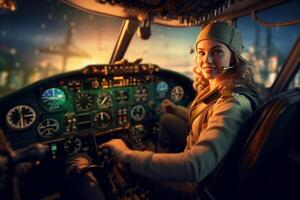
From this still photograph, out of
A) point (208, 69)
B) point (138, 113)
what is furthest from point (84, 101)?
point (208, 69)

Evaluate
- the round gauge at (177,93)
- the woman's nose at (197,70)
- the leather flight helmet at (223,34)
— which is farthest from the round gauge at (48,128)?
the leather flight helmet at (223,34)

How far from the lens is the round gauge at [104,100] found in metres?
2.64

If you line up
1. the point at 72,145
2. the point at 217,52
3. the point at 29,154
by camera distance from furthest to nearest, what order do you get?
the point at 72,145 → the point at 217,52 → the point at 29,154

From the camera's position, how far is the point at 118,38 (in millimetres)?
3156

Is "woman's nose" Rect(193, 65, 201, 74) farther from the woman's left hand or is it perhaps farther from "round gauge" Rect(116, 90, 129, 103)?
"round gauge" Rect(116, 90, 129, 103)

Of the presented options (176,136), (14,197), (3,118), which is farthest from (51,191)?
(176,136)

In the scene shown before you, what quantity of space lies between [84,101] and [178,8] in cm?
143

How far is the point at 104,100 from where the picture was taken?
2.68 meters

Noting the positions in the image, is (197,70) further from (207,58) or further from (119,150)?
(119,150)

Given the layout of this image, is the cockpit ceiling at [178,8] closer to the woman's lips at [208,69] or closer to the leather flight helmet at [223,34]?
the leather flight helmet at [223,34]

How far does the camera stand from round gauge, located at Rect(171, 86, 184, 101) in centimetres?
329

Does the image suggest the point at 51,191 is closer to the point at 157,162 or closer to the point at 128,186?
the point at 128,186

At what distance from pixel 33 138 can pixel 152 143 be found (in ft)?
4.75

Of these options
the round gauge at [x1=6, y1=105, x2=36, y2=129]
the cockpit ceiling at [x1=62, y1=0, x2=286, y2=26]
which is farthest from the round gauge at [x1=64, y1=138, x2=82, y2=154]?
the cockpit ceiling at [x1=62, y1=0, x2=286, y2=26]
